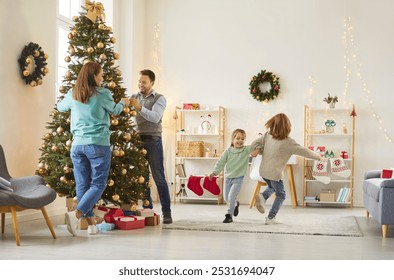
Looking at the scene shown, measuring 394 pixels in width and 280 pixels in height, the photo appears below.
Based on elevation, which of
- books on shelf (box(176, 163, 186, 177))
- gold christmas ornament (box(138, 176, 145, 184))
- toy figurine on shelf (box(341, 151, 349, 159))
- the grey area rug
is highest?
toy figurine on shelf (box(341, 151, 349, 159))

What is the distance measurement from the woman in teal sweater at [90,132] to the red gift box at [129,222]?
18.4 inches

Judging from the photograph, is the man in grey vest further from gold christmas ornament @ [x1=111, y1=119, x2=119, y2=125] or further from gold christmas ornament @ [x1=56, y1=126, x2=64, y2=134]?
gold christmas ornament @ [x1=56, y1=126, x2=64, y2=134]

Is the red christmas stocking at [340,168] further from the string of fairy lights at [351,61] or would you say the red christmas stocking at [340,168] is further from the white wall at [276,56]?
the string of fairy lights at [351,61]

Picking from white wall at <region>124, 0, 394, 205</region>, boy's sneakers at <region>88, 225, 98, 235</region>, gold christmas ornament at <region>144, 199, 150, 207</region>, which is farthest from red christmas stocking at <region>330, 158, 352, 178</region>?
boy's sneakers at <region>88, 225, 98, 235</region>

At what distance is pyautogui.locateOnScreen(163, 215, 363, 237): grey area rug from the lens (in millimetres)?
5123

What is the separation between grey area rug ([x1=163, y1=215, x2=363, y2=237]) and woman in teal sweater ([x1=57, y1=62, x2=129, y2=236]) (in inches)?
36.1

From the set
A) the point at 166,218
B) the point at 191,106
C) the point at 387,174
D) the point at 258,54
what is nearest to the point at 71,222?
the point at 166,218

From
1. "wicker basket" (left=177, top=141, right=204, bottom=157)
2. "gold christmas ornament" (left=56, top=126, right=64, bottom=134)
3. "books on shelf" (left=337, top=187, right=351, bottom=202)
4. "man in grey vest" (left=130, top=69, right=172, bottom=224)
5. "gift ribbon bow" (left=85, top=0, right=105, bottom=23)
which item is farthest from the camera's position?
"wicker basket" (left=177, top=141, right=204, bottom=157)

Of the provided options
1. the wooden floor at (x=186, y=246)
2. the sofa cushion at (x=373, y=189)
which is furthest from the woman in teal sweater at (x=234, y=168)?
the sofa cushion at (x=373, y=189)

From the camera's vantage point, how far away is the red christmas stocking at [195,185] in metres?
8.21

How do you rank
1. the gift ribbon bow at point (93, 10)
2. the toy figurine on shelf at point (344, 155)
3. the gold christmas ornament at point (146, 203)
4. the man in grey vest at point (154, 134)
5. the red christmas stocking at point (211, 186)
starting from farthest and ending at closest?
the red christmas stocking at point (211, 186) → the toy figurine on shelf at point (344, 155) → the gold christmas ornament at point (146, 203) → the man in grey vest at point (154, 134) → the gift ribbon bow at point (93, 10)

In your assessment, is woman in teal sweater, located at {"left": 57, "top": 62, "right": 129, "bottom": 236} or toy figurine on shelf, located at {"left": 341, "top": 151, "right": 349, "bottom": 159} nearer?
woman in teal sweater, located at {"left": 57, "top": 62, "right": 129, "bottom": 236}
